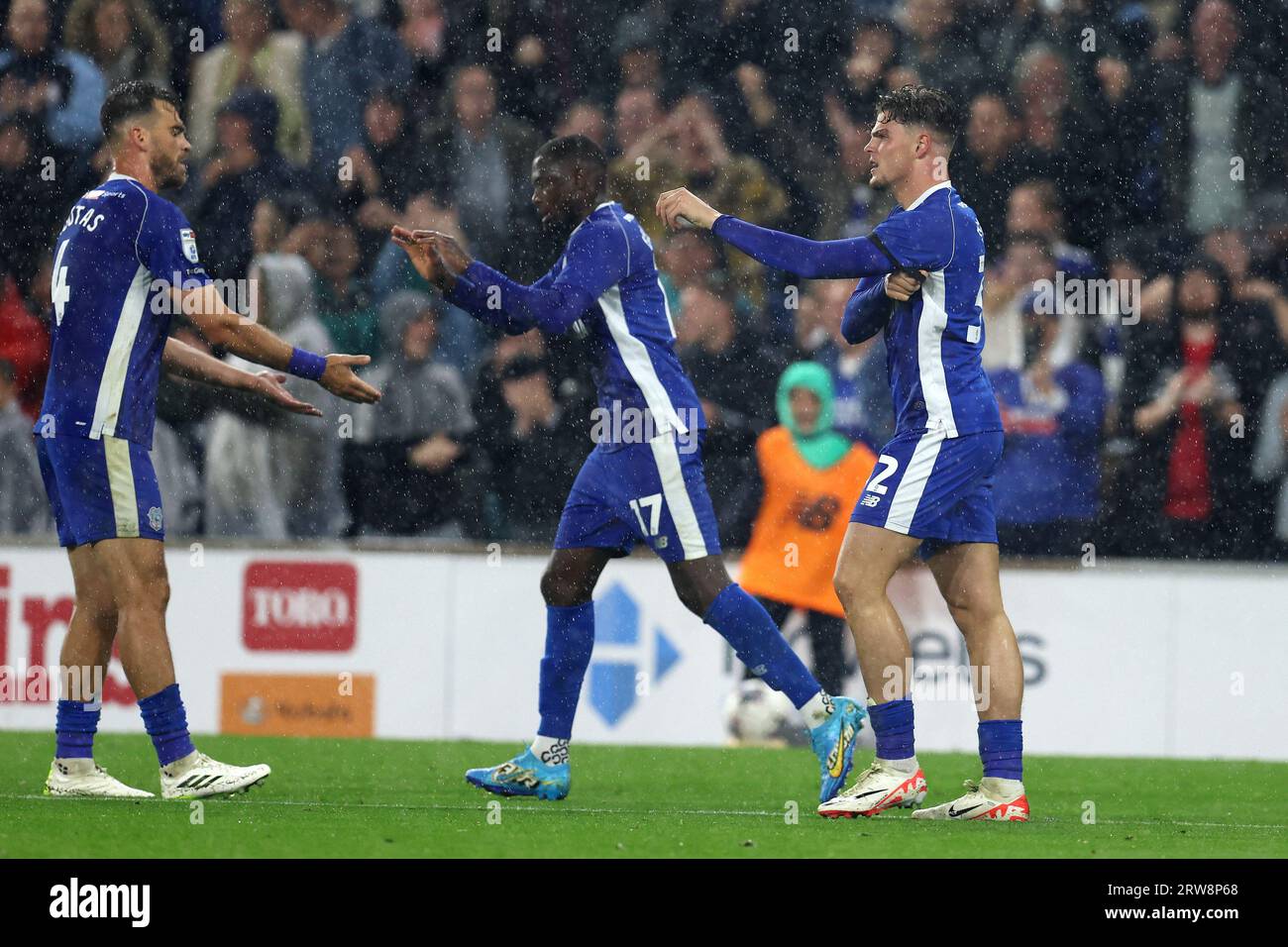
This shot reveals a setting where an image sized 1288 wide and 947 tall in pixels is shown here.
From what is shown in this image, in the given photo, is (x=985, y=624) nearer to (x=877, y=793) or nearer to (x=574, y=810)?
(x=877, y=793)

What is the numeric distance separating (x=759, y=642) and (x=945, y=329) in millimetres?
1269

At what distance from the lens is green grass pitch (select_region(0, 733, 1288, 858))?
213 inches

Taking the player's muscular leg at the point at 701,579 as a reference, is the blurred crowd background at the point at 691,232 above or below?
above

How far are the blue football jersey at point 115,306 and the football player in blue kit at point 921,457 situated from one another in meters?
1.64

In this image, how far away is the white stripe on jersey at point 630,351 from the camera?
22.8ft

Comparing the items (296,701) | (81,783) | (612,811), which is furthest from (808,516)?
(81,783)

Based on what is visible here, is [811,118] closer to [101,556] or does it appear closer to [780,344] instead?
[780,344]

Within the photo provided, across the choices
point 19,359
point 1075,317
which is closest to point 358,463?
point 19,359

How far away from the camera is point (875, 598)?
627cm

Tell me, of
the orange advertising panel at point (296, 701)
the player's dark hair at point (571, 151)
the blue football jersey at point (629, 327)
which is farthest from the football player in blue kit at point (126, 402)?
the orange advertising panel at point (296, 701)

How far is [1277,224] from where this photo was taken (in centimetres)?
1099

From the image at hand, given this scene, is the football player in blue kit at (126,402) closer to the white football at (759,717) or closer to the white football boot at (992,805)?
Result: the white football boot at (992,805)

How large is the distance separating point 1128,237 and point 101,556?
6445 millimetres

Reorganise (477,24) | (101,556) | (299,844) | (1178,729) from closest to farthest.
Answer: (299,844), (101,556), (1178,729), (477,24)
